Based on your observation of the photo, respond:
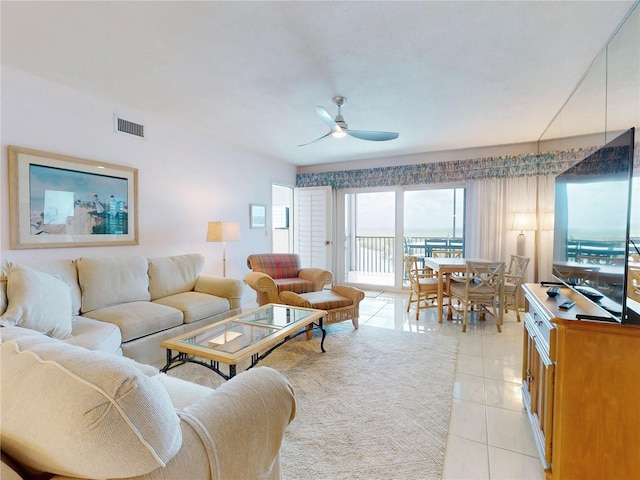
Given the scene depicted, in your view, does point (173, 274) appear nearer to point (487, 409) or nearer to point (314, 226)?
point (314, 226)

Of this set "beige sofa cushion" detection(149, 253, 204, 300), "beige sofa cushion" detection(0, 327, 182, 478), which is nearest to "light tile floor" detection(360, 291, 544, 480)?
"beige sofa cushion" detection(0, 327, 182, 478)

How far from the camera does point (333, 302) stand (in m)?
3.34

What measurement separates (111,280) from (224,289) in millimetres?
1036

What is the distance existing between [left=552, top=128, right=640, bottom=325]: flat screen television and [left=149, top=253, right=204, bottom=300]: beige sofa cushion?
336cm

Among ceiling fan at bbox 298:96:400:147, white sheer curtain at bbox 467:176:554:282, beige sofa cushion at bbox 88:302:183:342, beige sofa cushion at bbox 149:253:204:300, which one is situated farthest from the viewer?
white sheer curtain at bbox 467:176:554:282

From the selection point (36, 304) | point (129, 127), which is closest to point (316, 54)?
point (129, 127)

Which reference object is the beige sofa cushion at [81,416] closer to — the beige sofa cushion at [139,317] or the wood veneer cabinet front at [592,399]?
the wood veneer cabinet front at [592,399]

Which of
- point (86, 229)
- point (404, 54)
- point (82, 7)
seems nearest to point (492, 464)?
point (404, 54)

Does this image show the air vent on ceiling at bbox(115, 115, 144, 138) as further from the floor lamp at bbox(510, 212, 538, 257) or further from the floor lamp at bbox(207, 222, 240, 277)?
the floor lamp at bbox(510, 212, 538, 257)

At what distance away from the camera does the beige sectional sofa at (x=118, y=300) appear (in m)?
1.93

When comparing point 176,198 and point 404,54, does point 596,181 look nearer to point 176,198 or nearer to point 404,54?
point 404,54

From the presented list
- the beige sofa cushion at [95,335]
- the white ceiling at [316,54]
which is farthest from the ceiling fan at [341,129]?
the beige sofa cushion at [95,335]

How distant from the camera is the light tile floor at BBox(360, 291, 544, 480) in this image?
1572 mm

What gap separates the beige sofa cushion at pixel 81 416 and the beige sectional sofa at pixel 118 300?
5.13ft
